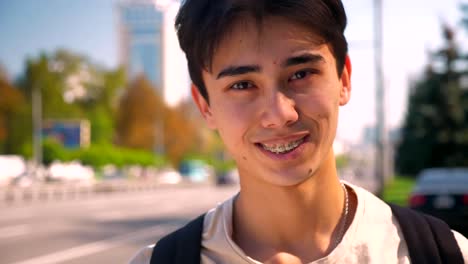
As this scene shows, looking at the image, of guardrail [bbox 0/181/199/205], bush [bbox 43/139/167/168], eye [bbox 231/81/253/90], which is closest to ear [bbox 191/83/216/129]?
eye [bbox 231/81/253/90]

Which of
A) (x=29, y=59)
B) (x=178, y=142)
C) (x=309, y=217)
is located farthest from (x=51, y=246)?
(x=178, y=142)

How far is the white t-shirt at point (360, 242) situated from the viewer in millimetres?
1626

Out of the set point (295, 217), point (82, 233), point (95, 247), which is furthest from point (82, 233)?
point (295, 217)

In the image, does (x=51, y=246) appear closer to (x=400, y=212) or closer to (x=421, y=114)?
(x=400, y=212)

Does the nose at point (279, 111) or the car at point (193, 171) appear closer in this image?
the nose at point (279, 111)

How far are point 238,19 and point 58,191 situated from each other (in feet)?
119

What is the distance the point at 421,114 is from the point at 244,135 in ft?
111

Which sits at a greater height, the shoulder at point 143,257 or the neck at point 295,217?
the neck at point 295,217

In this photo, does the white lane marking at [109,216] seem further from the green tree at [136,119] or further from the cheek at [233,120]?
the green tree at [136,119]

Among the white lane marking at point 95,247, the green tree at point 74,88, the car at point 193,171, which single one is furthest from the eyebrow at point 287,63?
the car at point 193,171

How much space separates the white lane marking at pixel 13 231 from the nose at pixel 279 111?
1426 cm

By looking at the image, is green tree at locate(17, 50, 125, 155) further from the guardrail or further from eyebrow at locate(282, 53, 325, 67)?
eyebrow at locate(282, 53, 325, 67)

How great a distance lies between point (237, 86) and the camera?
167 centimetres

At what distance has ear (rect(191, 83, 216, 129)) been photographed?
1.82 metres
